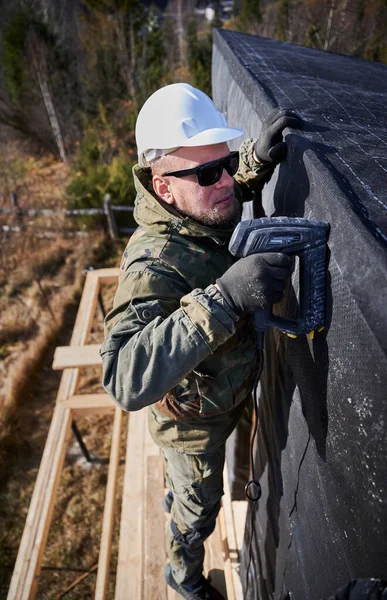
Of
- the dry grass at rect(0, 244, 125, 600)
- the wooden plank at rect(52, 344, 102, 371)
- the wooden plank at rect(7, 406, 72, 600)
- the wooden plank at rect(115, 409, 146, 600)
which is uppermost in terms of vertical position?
the wooden plank at rect(52, 344, 102, 371)

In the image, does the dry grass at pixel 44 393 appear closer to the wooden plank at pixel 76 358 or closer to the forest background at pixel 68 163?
the forest background at pixel 68 163

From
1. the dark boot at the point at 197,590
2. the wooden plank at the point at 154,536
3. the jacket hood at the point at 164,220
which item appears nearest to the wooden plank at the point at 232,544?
the dark boot at the point at 197,590

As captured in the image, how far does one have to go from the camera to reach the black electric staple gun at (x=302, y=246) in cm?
115

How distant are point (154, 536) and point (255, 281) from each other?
99.2 inches

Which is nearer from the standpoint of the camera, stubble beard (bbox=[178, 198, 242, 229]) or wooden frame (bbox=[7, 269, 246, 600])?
stubble beard (bbox=[178, 198, 242, 229])

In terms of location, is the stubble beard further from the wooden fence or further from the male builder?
the wooden fence

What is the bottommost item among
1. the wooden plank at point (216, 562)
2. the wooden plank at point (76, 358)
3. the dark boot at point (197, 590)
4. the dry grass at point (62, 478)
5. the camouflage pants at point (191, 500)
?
the dry grass at point (62, 478)

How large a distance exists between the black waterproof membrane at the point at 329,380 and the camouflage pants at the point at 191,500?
0.97 feet

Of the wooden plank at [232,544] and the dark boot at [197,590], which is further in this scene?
the wooden plank at [232,544]

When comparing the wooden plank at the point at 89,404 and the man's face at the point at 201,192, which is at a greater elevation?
the man's face at the point at 201,192

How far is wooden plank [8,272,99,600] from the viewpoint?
10.0 ft

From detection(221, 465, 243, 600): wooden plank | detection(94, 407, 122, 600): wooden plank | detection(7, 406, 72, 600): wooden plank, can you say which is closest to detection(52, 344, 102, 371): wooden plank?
detection(7, 406, 72, 600): wooden plank

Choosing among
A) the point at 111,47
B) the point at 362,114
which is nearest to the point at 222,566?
the point at 362,114

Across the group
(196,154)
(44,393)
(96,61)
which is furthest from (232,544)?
(96,61)
